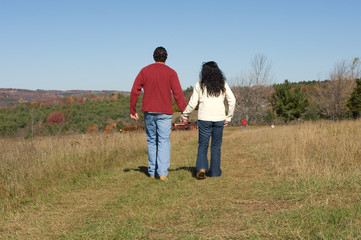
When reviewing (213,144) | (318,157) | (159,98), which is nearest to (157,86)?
(159,98)

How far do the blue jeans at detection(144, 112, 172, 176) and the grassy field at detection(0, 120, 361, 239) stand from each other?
29cm

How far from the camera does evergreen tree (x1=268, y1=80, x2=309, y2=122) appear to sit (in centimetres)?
5436

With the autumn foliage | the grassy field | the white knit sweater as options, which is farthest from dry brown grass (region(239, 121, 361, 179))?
the autumn foliage

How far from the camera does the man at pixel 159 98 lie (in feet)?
17.2

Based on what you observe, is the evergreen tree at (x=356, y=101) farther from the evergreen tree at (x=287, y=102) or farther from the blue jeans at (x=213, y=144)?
the blue jeans at (x=213, y=144)

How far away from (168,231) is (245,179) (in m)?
2.53

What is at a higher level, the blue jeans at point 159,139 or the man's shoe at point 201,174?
the blue jeans at point 159,139

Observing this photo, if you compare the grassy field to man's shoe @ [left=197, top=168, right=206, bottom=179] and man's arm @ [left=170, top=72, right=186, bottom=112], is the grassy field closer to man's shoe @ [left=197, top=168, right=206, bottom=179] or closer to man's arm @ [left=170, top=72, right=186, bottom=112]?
man's shoe @ [left=197, top=168, right=206, bottom=179]

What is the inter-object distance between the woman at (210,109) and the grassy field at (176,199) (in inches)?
13.8

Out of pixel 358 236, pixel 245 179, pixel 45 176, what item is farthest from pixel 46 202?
pixel 358 236

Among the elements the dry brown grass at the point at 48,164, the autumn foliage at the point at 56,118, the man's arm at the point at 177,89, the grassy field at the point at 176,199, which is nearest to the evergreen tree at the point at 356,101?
the grassy field at the point at 176,199

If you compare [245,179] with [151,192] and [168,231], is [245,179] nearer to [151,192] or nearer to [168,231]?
[151,192]

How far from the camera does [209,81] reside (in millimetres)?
5273

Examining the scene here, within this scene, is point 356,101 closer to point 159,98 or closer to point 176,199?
point 159,98
